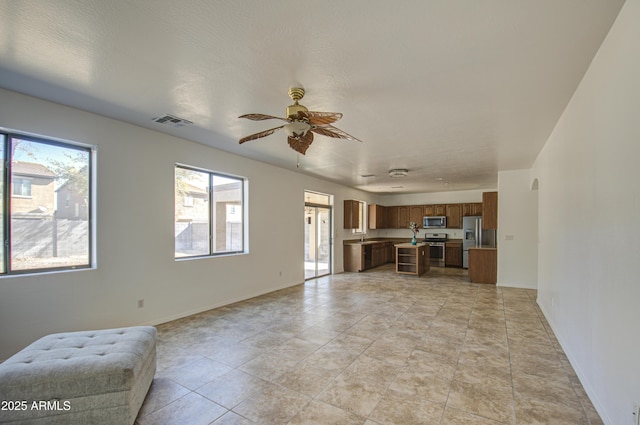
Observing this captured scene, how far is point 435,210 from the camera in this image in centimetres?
1066

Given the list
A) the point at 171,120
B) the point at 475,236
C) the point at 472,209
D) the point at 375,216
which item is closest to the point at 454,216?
the point at 472,209

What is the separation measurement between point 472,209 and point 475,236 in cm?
149

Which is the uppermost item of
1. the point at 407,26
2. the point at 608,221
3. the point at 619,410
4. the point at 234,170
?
the point at 407,26

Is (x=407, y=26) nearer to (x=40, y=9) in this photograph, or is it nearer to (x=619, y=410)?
(x=40, y=9)

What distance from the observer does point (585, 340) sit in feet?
8.29

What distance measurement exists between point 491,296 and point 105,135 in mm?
6956

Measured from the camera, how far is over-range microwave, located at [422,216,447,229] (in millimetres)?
10352

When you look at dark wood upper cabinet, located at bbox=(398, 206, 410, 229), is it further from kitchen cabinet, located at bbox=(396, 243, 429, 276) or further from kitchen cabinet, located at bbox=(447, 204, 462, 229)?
kitchen cabinet, located at bbox=(396, 243, 429, 276)

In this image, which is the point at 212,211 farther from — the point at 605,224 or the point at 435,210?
the point at 435,210

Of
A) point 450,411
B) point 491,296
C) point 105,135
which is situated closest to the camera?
point 450,411

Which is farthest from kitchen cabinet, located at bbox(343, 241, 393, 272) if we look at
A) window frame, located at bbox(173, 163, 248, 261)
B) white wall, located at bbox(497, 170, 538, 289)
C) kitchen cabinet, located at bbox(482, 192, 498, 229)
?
window frame, located at bbox(173, 163, 248, 261)

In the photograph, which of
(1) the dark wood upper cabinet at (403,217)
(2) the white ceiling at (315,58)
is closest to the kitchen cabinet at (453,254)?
(1) the dark wood upper cabinet at (403,217)

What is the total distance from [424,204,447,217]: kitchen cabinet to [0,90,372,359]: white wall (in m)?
7.12

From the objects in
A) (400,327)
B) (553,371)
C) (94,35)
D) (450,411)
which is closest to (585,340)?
(553,371)
